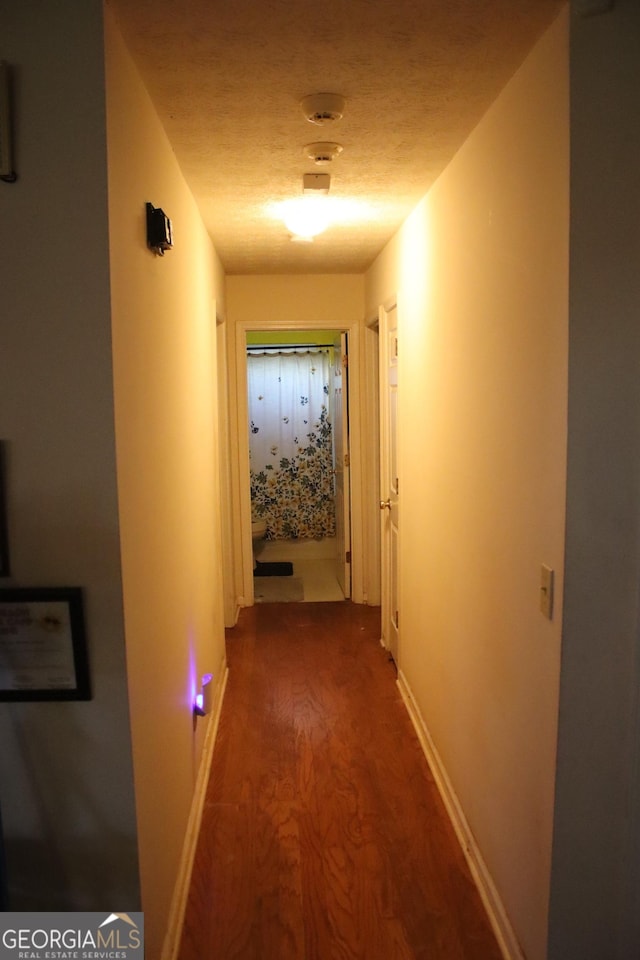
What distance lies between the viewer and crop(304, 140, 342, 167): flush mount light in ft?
7.17

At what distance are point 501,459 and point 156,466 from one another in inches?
37.1

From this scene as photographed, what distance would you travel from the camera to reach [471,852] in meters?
2.30

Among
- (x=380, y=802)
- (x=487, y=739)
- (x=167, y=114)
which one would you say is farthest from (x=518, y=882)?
(x=167, y=114)

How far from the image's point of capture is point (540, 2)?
1419 mm

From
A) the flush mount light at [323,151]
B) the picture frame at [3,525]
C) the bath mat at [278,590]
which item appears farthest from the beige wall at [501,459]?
the bath mat at [278,590]

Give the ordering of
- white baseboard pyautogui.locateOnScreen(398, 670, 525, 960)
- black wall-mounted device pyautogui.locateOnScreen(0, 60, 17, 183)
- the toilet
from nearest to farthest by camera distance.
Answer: black wall-mounted device pyautogui.locateOnScreen(0, 60, 17, 183) < white baseboard pyautogui.locateOnScreen(398, 670, 525, 960) < the toilet

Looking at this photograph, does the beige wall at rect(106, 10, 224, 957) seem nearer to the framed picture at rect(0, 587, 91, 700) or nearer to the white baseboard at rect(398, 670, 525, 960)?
the framed picture at rect(0, 587, 91, 700)

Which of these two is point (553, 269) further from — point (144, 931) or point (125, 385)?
point (144, 931)

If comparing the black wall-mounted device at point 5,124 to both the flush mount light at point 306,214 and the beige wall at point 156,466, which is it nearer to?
the beige wall at point 156,466

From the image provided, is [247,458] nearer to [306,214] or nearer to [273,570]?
[273,570]

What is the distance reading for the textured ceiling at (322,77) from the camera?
143 centimetres

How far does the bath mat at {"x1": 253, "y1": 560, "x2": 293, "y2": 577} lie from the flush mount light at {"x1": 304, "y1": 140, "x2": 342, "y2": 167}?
4.13 m

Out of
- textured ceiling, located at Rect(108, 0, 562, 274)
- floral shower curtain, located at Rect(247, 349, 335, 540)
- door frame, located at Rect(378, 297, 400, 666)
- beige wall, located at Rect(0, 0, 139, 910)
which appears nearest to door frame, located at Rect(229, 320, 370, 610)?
door frame, located at Rect(378, 297, 400, 666)

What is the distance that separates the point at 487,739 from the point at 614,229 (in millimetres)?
1473
